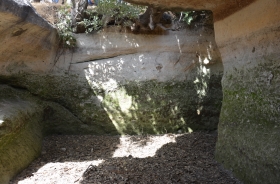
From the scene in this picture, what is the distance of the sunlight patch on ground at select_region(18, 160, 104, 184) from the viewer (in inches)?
106

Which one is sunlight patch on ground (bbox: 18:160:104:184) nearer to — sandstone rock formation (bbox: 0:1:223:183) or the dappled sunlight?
sandstone rock formation (bbox: 0:1:223:183)

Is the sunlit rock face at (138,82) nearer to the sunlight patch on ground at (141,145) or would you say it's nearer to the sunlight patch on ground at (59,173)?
the sunlight patch on ground at (141,145)

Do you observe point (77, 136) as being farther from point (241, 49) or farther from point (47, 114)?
point (241, 49)

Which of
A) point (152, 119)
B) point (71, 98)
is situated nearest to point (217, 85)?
point (152, 119)

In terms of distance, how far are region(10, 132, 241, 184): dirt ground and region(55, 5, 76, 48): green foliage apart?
1539mm

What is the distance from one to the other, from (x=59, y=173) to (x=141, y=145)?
1.38 meters

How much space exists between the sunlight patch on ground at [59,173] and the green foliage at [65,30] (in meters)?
2.12

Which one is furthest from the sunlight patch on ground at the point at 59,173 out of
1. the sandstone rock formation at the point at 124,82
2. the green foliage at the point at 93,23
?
the green foliage at the point at 93,23

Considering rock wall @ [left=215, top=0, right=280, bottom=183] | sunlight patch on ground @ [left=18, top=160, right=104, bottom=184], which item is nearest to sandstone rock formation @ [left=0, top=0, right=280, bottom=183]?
sunlight patch on ground @ [left=18, top=160, right=104, bottom=184]

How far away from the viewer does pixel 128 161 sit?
2.98 m

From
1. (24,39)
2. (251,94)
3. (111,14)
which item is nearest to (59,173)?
(24,39)

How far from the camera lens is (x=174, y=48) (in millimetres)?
4594

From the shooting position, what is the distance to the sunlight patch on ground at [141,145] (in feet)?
11.8

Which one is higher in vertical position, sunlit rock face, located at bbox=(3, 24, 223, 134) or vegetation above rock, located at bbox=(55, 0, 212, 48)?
vegetation above rock, located at bbox=(55, 0, 212, 48)
